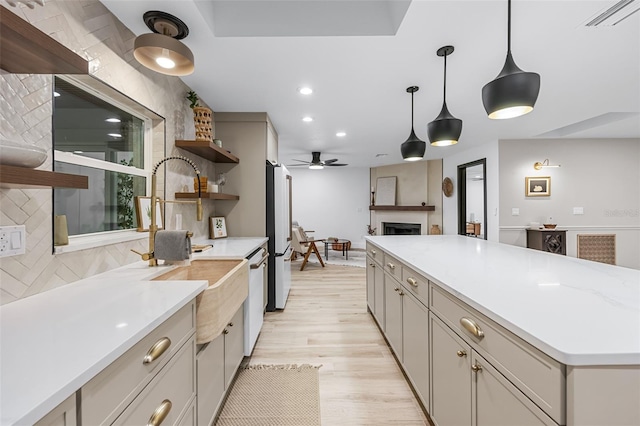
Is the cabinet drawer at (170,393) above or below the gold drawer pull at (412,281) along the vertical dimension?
below

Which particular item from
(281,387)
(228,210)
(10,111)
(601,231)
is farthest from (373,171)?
(10,111)

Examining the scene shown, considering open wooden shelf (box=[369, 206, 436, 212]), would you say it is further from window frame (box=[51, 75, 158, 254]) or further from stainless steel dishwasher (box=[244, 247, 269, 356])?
window frame (box=[51, 75, 158, 254])

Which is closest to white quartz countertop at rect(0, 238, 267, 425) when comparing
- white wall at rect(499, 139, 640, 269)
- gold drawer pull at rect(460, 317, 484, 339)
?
gold drawer pull at rect(460, 317, 484, 339)

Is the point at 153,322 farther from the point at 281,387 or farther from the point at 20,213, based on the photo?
the point at 281,387

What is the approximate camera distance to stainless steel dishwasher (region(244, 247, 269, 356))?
7.23 feet

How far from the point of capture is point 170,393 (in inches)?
40.5

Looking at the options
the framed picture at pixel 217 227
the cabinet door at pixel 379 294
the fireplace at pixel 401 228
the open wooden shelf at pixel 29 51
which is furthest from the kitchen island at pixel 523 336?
the fireplace at pixel 401 228

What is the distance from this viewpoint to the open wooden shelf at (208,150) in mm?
2384

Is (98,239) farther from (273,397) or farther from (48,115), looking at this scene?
(273,397)

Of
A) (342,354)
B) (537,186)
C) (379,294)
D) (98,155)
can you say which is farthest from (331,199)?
(98,155)

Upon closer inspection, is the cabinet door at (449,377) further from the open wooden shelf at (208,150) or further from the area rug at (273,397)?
the open wooden shelf at (208,150)

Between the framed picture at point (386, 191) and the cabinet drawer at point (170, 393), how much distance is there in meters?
6.90

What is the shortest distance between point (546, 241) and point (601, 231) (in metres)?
1.12

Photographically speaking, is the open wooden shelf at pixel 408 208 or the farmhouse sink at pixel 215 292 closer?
the farmhouse sink at pixel 215 292
